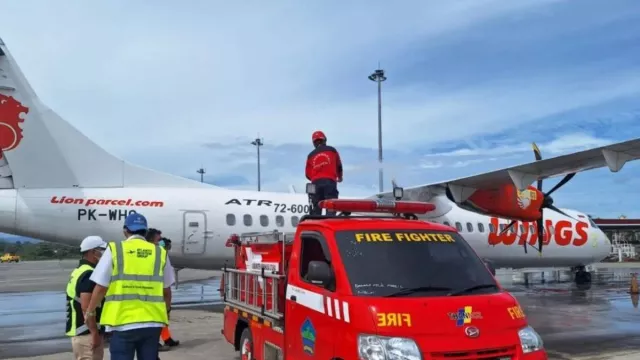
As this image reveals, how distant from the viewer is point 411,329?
194 inches

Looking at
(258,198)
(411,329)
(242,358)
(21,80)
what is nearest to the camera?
(411,329)

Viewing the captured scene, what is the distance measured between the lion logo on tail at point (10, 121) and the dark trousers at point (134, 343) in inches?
401

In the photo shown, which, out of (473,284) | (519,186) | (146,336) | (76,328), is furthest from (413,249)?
(519,186)

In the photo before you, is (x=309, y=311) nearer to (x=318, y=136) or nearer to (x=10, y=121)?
(x=318, y=136)

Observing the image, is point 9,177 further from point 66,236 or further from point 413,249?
point 413,249

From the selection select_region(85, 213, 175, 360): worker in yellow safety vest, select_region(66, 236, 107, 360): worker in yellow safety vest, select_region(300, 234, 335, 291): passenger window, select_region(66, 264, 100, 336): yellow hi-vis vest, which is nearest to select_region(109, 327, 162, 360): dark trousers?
select_region(85, 213, 175, 360): worker in yellow safety vest

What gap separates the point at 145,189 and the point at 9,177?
121 inches

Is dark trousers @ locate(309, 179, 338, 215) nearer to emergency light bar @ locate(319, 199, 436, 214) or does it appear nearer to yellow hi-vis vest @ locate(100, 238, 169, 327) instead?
emergency light bar @ locate(319, 199, 436, 214)

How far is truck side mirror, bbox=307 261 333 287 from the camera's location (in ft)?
18.0

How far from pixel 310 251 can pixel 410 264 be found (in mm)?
1123

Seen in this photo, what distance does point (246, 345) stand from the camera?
759 cm

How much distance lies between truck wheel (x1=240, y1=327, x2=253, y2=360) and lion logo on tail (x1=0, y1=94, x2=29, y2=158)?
8.78 m

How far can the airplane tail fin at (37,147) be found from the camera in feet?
44.0

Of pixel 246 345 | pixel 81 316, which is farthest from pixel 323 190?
pixel 81 316
